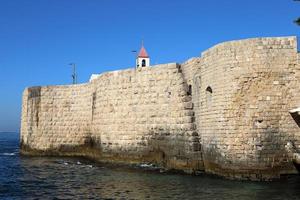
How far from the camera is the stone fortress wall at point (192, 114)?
16531 millimetres

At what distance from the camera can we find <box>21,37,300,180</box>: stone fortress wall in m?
16.5

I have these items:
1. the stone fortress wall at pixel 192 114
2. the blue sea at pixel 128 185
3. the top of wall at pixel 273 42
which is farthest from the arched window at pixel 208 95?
the blue sea at pixel 128 185

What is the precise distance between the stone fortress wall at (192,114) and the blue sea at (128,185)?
969 mm

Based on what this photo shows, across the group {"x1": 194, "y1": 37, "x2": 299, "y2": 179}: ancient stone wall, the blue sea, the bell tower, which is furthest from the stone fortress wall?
the bell tower

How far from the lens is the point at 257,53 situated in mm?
16828

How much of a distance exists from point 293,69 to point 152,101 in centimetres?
773

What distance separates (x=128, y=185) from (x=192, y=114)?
5.08 metres

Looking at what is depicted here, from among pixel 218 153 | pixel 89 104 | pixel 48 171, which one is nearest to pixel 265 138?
pixel 218 153

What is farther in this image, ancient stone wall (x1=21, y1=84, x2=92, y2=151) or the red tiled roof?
the red tiled roof

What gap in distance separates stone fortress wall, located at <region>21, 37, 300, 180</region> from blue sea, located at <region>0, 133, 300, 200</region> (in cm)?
Answer: 97

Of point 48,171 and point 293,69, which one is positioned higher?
point 293,69

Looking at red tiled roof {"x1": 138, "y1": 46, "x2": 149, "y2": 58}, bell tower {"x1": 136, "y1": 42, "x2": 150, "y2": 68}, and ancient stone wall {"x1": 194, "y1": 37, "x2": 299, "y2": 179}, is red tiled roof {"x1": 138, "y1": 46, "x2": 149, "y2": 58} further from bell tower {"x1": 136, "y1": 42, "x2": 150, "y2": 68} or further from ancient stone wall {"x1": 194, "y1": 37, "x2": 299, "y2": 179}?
ancient stone wall {"x1": 194, "y1": 37, "x2": 299, "y2": 179}

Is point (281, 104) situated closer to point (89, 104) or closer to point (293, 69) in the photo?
point (293, 69)

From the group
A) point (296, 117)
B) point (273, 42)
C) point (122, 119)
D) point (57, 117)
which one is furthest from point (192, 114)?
point (57, 117)
